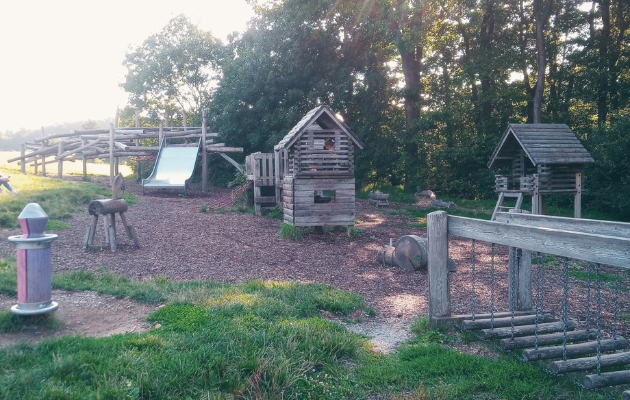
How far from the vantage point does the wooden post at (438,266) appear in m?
5.57

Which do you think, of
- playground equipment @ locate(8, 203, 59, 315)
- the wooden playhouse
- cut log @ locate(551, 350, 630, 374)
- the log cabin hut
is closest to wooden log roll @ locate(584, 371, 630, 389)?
cut log @ locate(551, 350, 630, 374)

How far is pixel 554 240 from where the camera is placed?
4.24 meters

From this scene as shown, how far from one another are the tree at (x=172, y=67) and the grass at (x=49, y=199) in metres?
22.0

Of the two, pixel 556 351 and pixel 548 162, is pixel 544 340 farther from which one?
pixel 548 162

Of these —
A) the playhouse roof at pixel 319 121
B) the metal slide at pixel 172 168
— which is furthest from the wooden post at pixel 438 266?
the metal slide at pixel 172 168

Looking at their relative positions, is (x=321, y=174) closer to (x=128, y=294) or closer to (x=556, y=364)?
(x=128, y=294)

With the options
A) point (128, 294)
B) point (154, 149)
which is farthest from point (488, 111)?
point (128, 294)

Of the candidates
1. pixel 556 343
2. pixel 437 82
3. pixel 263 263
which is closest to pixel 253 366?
pixel 556 343

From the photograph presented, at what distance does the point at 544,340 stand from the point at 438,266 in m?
1.29

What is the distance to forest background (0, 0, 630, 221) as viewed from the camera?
21.1 meters

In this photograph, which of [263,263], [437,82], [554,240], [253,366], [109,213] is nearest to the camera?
[253,366]

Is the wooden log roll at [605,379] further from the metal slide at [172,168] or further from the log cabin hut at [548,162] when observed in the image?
the metal slide at [172,168]

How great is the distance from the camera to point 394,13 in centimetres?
1977

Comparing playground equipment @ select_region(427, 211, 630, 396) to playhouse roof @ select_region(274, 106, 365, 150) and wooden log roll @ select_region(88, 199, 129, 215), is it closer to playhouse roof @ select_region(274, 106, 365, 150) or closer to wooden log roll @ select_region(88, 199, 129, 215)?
wooden log roll @ select_region(88, 199, 129, 215)
